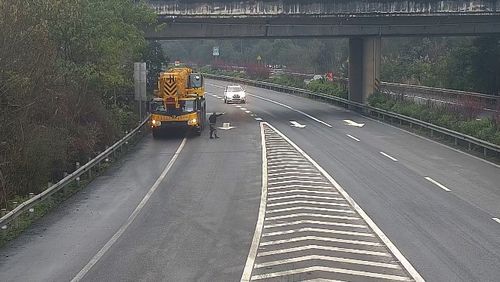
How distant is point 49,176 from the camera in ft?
72.1

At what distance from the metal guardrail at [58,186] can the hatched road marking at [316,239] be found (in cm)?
587

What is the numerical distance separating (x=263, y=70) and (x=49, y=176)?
72038mm

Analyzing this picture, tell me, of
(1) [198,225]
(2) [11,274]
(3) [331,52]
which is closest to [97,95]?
(1) [198,225]

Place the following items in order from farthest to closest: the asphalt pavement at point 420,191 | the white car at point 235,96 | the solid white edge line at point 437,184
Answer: the white car at point 235,96 → the solid white edge line at point 437,184 → the asphalt pavement at point 420,191

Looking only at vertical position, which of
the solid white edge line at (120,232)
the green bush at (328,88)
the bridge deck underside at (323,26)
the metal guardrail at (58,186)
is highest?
the bridge deck underside at (323,26)

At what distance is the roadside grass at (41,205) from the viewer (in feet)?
52.7

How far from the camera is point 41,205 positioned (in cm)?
1889

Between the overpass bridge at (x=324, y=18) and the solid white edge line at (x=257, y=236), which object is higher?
the overpass bridge at (x=324, y=18)

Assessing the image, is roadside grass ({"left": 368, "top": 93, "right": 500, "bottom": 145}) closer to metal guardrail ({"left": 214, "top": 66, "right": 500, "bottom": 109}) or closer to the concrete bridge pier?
the concrete bridge pier

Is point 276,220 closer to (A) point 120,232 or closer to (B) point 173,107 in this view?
(A) point 120,232

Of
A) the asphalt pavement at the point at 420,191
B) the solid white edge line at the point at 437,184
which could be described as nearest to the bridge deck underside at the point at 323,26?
the asphalt pavement at the point at 420,191

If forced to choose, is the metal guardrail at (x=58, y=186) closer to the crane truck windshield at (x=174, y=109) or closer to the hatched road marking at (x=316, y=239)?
the crane truck windshield at (x=174, y=109)

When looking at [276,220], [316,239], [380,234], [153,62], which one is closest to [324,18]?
[153,62]

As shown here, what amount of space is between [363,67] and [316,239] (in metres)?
36.8
